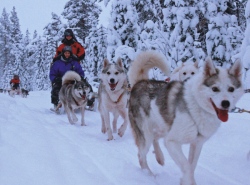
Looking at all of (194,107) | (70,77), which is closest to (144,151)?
(194,107)

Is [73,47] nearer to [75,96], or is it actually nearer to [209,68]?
[75,96]

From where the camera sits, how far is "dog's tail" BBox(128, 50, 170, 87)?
345cm

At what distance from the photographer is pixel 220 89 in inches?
92.4

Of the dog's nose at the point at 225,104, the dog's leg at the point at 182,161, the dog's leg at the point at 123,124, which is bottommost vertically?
the dog's leg at the point at 123,124

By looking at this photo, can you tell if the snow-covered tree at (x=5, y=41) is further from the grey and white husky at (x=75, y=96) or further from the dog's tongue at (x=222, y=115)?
the dog's tongue at (x=222, y=115)

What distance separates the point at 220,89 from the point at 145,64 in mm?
1365

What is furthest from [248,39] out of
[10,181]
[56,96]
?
[56,96]

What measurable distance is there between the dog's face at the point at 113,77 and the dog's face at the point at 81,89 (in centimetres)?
182

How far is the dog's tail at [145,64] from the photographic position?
3447 millimetres

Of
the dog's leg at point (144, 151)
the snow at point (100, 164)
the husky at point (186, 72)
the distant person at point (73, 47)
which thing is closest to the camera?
the snow at point (100, 164)

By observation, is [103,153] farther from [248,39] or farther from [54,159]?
[248,39]

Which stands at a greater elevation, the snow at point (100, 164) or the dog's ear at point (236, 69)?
the dog's ear at point (236, 69)

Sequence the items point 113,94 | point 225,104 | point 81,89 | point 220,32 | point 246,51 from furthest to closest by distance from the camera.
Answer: point 220,32 → point 81,89 → point 113,94 → point 246,51 → point 225,104

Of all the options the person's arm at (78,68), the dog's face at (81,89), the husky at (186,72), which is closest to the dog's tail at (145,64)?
the husky at (186,72)
